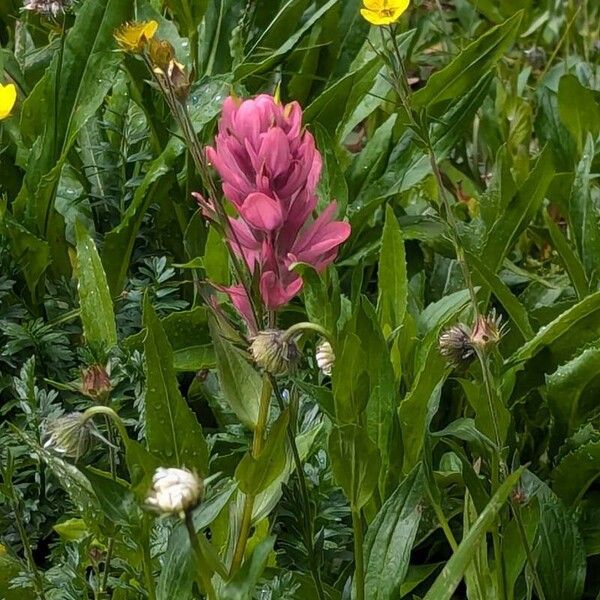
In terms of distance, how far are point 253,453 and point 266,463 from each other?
2 cm

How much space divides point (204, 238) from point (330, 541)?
57 cm

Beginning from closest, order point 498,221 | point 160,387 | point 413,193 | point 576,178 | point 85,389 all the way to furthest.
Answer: point 85,389 < point 160,387 < point 498,221 < point 576,178 < point 413,193

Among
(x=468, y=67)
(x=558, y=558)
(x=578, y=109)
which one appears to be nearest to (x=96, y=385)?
(x=558, y=558)

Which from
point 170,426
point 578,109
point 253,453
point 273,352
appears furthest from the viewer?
point 578,109

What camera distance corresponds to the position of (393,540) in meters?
1.04

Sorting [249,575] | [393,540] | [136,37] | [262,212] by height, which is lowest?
[393,540]

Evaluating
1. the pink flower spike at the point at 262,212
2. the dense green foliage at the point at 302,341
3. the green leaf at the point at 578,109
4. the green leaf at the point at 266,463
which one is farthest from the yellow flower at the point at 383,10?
the green leaf at the point at 578,109

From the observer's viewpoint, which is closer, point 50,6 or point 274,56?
point 50,6

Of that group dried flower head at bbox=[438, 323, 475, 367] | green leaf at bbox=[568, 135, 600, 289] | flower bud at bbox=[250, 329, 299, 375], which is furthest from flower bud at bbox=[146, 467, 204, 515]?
green leaf at bbox=[568, 135, 600, 289]

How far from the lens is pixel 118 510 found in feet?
3.09

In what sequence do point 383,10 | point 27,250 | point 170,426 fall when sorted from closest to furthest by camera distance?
point 170,426 < point 383,10 < point 27,250

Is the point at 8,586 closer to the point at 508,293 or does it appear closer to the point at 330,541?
the point at 330,541

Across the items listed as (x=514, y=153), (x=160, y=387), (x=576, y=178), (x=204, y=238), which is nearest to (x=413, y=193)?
(x=514, y=153)

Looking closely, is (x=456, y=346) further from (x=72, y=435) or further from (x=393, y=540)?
(x=72, y=435)
